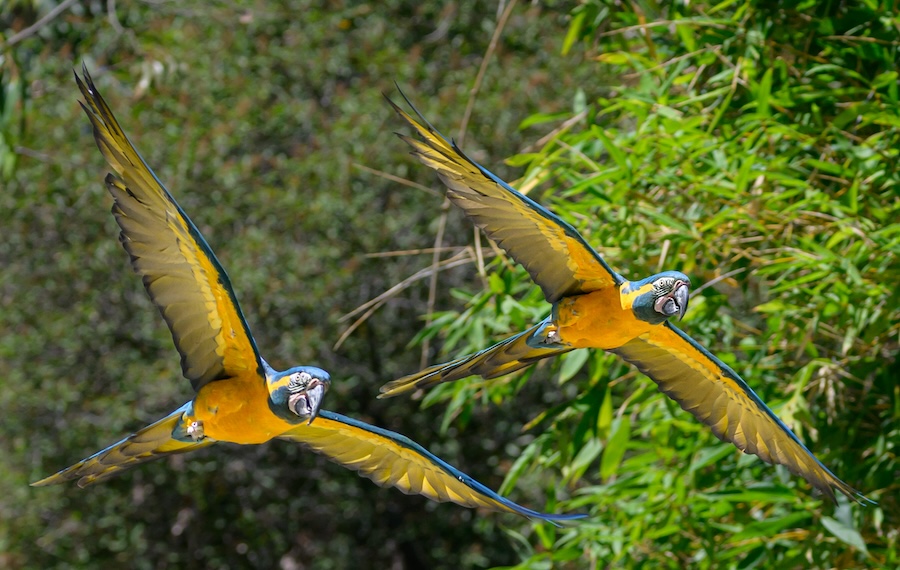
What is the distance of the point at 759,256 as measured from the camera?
268 centimetres

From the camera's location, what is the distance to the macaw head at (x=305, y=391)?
1.47m

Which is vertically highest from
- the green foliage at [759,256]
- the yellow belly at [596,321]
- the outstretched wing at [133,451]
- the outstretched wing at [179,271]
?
the outstretched wing at [179,271]

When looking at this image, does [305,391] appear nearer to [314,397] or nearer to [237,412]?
[314,397]

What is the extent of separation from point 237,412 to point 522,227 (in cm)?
46

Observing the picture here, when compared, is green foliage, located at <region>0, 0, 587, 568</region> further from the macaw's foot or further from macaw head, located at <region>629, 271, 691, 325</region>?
macaw head, located at <region>629, 271, 691, 325</region>

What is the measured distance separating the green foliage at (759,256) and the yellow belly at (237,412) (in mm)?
1118

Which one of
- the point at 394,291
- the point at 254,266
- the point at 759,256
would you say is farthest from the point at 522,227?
the point at 254,266

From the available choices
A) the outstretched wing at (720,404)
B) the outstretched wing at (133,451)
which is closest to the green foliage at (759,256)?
the outstretched wing at (720,404)

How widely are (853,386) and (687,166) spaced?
67 cm

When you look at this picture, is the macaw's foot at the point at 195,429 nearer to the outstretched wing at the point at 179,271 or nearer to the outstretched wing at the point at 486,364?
the outstretched wing at the point at 179,271

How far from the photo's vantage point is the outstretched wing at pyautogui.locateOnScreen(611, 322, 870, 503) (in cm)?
188

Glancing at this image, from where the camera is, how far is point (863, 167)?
2527 mm

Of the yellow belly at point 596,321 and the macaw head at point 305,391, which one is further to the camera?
the yellow belly at point 596,321

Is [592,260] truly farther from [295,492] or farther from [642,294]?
[295,492]
